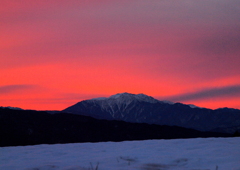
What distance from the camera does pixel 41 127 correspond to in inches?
4146

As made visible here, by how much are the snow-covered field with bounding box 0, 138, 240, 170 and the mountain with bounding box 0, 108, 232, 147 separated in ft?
270

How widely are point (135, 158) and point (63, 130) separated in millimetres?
105040

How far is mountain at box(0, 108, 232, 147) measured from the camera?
93912mm

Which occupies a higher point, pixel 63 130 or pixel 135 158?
pixel 63 130

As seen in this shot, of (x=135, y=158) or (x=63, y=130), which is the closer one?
(x=135, y=158)

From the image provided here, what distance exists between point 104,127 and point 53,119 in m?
19.9

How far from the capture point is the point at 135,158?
6.60 m

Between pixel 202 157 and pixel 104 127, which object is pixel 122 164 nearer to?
pixel 202 157

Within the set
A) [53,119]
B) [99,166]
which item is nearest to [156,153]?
[99,166]

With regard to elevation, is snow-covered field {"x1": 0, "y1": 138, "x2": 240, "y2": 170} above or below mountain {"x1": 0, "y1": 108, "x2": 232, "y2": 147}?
below

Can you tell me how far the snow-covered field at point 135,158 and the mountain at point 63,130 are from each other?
82.4 metres

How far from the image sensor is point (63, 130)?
Result: 109 metres

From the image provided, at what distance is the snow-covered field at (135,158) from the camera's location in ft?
18.8

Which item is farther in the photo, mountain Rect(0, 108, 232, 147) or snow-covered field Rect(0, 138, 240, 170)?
mountain Rect(0, 108, 232, 147)
